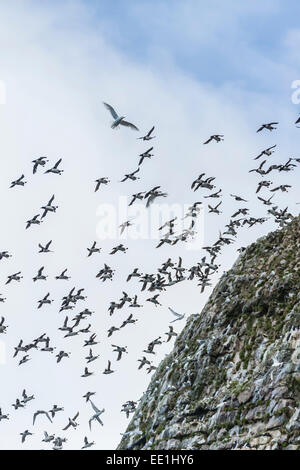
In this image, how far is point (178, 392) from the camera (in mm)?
113312

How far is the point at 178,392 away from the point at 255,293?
1424 cm

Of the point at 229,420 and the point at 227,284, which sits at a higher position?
the point at 227,284

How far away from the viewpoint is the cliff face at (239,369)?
9262 centimetres

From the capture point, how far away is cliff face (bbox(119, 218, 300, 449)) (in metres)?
92.6

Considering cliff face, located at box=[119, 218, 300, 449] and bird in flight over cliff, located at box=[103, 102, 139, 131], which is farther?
cliff face, located at box=[119, 218, 300, 449]

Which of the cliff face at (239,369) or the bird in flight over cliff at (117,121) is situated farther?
the cliff face at (239,369)

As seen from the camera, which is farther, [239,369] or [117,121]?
[239,369]

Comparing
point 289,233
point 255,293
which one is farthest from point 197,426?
point 289,233

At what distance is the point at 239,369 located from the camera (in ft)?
349

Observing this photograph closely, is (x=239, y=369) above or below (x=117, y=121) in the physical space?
below
